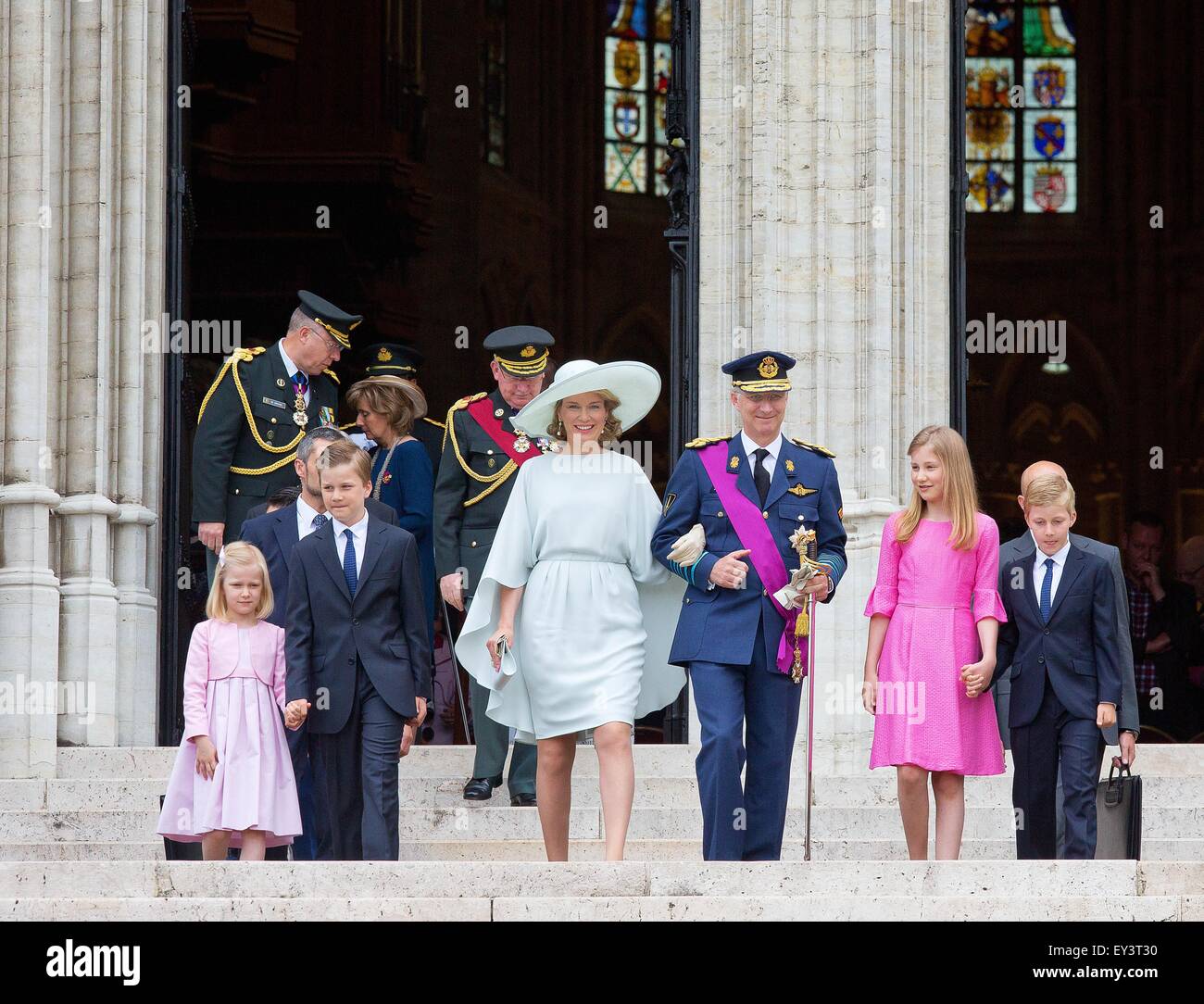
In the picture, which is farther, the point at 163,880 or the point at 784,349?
the point at 784,349

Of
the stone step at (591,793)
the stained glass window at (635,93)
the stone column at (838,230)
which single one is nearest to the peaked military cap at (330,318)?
the stone step at (591,793)

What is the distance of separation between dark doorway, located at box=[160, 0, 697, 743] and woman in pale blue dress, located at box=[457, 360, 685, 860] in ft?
25.6

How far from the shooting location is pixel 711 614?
8359mm

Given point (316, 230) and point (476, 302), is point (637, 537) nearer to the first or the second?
point (316, 230)

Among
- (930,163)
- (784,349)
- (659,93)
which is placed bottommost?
(784,349)

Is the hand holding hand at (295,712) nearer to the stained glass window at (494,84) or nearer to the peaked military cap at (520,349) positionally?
the peaked military cap at (520,349)

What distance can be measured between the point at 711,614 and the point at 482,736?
2.02 meters

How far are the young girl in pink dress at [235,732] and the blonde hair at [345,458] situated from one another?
0.40m

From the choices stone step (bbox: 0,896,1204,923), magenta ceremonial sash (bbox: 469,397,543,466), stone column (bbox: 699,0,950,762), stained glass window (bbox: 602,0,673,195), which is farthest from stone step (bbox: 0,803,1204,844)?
stained glass window (bbox: 602,0,673,195)

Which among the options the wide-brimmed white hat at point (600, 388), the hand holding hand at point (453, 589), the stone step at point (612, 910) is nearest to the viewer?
the stone step at point (612, 910)

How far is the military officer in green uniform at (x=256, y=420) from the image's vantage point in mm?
10102

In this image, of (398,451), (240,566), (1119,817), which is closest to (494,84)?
(398,451)

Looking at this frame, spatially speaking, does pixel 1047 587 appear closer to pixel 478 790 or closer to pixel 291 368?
pixel 478 790
